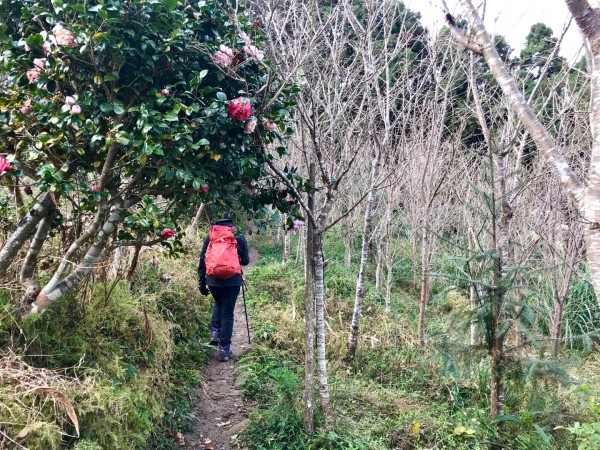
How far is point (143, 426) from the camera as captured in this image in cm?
298

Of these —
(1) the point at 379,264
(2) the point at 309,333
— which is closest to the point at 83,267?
(2) the point at 309,333

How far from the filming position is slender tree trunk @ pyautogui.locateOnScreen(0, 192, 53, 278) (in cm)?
310

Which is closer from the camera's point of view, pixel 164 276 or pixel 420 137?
pixel 164 276

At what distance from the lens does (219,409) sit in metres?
3.92

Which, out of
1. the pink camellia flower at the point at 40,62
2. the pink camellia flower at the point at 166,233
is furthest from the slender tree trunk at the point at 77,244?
the pink camellia flower at the point at 40,62

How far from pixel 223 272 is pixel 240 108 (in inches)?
96.1

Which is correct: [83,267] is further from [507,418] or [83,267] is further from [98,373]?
[507,418]

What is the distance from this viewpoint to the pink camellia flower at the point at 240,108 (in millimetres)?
2520

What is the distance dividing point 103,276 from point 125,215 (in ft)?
3.94

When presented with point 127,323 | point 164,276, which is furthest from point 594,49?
point 164,276

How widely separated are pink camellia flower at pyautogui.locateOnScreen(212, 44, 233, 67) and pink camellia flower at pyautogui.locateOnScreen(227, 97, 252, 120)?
286mm

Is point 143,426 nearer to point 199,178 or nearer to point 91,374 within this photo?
point 91,374

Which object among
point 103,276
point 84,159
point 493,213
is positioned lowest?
point 103,276

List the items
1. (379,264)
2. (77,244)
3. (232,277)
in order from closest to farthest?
(77,244) → (232,277) → (379,264)
